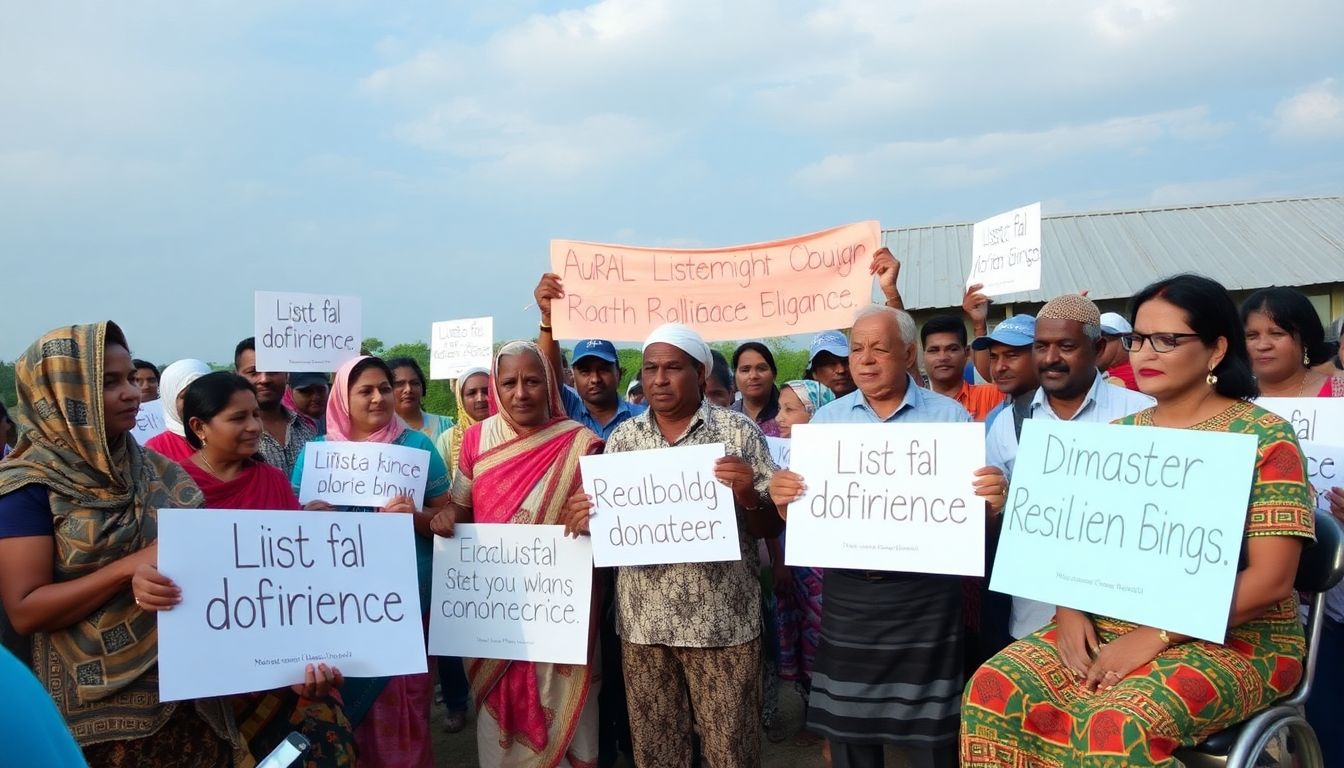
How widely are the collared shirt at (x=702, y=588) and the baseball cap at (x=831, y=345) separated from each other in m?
2.27

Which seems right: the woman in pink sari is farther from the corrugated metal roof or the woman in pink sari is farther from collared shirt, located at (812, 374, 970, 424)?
the corrugated metal roof

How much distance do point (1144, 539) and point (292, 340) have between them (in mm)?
5253

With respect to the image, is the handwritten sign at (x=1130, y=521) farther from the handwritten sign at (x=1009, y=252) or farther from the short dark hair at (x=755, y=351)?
the handwritten sign at (x=1009, y=252)

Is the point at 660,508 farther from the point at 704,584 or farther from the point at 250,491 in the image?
the point at 250,491

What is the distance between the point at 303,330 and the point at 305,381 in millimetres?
346

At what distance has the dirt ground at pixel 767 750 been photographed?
5055mm

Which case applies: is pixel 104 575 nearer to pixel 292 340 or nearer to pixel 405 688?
pixel 405 688

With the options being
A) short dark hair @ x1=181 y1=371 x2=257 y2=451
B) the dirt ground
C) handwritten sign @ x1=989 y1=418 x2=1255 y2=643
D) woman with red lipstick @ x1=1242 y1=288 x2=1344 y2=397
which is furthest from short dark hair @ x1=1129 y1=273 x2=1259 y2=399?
short dark hair @ x1=181 y1=371 x2=257 y2=451

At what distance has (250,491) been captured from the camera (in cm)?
370

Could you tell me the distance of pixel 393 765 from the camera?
13.6ft

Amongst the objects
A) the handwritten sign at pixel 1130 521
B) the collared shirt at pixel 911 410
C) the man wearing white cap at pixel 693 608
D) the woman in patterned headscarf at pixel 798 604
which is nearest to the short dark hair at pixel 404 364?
the woman in patterned headscarf at pixel 798 604


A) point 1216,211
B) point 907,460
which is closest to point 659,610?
point 907,460

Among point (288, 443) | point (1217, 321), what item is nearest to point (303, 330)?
point (288, 443)

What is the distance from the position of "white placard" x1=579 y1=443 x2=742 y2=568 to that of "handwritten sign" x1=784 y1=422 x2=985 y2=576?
305 mm
